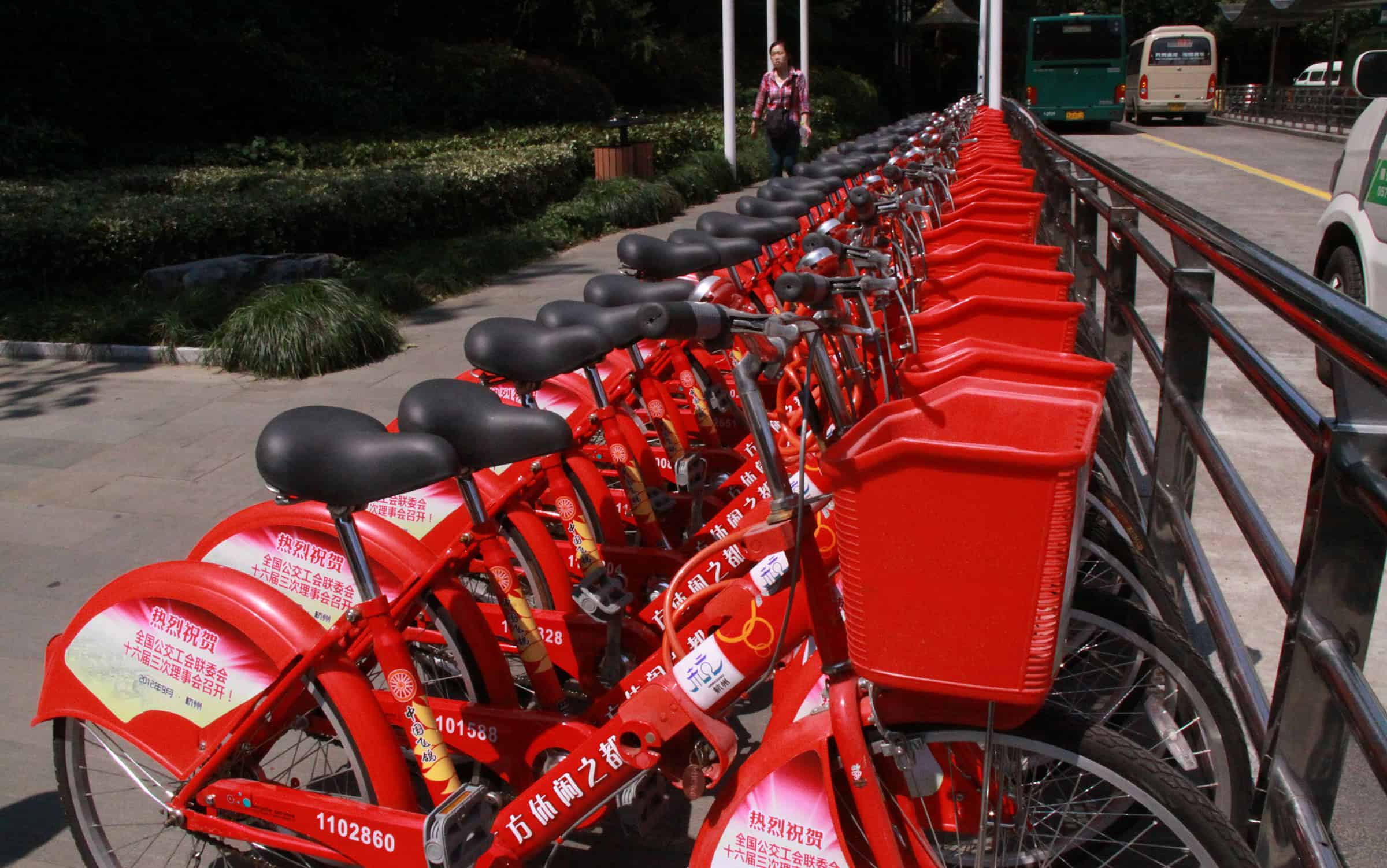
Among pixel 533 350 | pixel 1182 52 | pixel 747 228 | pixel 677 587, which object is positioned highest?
pixel 1182 52

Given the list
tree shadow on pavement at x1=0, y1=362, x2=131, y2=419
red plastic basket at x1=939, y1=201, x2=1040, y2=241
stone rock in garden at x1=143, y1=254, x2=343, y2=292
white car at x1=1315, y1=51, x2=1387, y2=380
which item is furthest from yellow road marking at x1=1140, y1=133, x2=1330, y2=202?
tree shadow on pavement at x1=0, y1=362, x2=131, y2=419

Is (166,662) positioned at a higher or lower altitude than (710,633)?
lower

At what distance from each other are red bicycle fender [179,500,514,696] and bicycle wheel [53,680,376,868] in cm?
34

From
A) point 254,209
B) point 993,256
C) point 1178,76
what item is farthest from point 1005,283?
point 1178,76

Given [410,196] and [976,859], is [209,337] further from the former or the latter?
[976,859]

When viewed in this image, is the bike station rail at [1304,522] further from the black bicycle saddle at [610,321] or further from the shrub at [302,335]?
the shrub at [302,335]

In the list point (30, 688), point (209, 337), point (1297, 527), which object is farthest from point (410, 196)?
point (1297, 527)

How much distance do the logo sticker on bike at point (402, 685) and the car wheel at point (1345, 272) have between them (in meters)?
5.08

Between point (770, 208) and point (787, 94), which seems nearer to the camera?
point (770, 208)

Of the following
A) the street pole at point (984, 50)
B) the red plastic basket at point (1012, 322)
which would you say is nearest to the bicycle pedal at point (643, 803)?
the red plastic basket at point (1012, 322)

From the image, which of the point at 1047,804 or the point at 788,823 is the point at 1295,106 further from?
the point at 788,823

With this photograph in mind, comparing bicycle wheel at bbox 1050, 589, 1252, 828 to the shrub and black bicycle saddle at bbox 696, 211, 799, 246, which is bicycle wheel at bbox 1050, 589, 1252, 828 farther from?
the shrub

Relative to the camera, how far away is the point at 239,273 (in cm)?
905

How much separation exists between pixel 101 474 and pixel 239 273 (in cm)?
361
